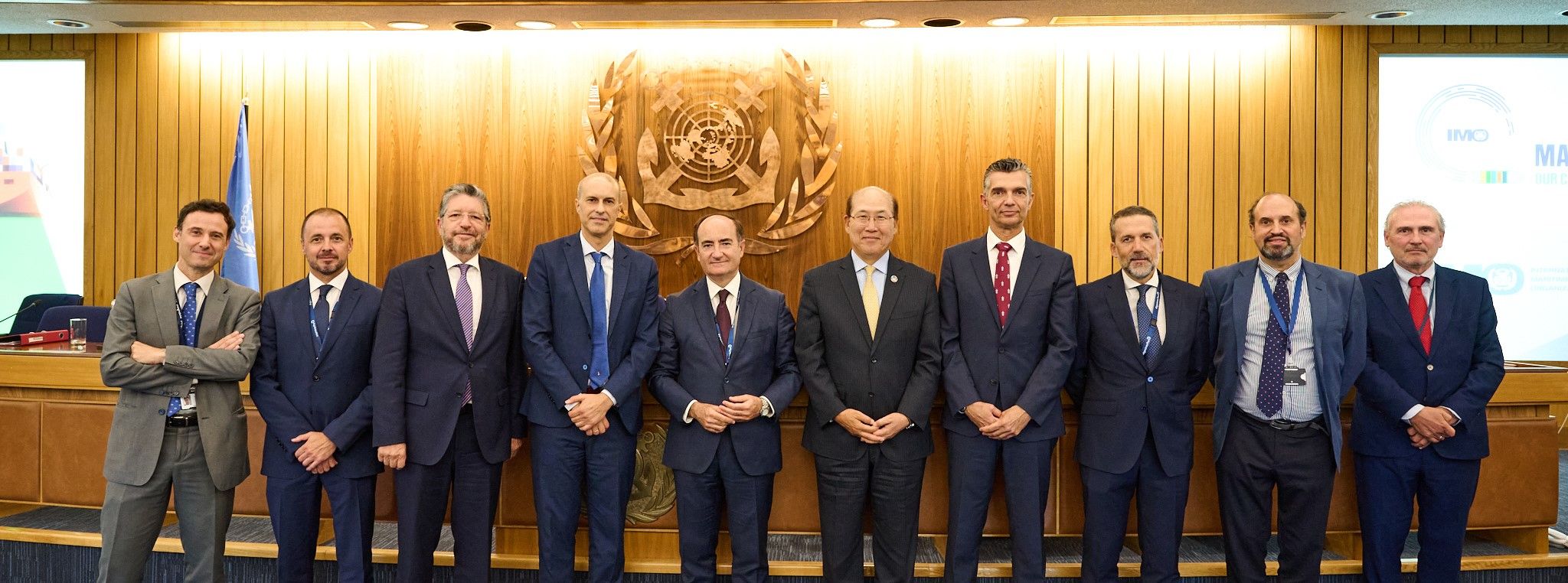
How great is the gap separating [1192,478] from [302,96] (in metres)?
5.98

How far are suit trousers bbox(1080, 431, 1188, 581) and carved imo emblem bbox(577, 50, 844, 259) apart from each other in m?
3.05

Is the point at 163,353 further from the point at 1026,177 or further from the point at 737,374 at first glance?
the point at 1026,177

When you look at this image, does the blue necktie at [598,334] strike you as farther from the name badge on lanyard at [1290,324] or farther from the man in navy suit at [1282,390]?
the name badge on lanyard at [1290,324]

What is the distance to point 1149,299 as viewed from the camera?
3410 mm

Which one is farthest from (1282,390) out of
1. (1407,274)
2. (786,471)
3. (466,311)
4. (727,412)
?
(466,311)

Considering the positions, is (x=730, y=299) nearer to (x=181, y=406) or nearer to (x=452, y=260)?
(x=452, y=260)

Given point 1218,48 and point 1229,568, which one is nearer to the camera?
point 1229,568

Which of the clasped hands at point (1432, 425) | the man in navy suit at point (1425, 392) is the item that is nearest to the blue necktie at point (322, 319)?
the man in navy suit at point (1425, 392)

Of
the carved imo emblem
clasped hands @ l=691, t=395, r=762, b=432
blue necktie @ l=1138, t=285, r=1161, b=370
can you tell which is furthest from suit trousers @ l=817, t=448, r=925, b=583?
the carved imo emblem

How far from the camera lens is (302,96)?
6418 millimetres

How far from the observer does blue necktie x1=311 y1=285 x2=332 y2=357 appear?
338 centimetres

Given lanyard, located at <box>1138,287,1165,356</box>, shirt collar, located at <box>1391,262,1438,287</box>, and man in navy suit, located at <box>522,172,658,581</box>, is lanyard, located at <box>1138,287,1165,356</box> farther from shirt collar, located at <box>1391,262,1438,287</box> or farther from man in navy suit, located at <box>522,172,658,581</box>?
man in navy suit, located at <box>522,172,658,581</box>

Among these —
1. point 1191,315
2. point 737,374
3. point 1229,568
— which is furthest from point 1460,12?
point 737,374

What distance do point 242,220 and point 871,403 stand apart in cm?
501
